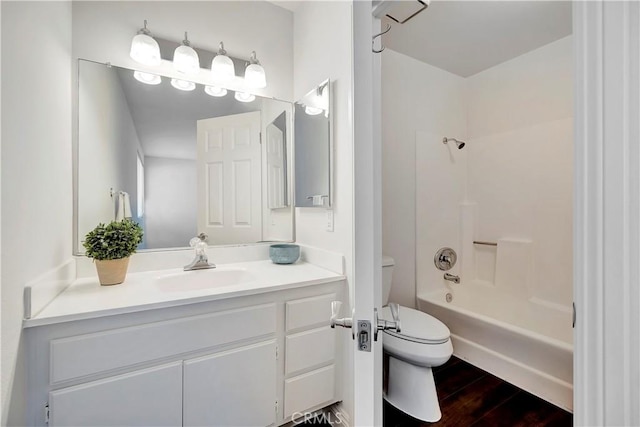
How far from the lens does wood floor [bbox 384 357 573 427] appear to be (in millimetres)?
1409

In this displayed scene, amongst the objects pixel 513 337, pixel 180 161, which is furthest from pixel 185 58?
pixel 513 337

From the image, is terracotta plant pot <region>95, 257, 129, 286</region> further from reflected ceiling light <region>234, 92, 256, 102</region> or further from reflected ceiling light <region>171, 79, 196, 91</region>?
reflected ceiling light <region>234, 92, 256, 102</region>

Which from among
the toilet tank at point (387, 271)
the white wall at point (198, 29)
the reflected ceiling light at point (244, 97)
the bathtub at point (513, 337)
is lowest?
the bathtub at point (513, 337)

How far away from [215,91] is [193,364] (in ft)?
4.86

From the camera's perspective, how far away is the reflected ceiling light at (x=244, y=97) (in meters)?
→ 1.76

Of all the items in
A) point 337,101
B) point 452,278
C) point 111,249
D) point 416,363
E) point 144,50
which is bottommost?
point 416,363

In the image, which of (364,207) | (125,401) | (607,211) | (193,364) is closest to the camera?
(607,211)

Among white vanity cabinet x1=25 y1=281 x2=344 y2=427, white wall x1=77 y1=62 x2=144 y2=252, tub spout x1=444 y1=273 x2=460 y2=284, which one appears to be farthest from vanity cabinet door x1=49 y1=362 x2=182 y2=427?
tub spout x1=444 y1=273 x2=460 y2=284

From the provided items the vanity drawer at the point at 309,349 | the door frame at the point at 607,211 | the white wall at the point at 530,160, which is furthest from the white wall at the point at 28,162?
the white wall at the point at 530,160

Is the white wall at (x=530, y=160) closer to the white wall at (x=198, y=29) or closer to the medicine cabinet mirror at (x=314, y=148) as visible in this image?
the medicine cabinet mirror at (x=314, y=148)

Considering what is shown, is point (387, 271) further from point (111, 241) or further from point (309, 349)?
point (111, 241)

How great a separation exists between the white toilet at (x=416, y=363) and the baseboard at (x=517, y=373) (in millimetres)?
589

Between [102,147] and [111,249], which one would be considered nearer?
[111,249]

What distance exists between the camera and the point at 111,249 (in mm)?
1230
